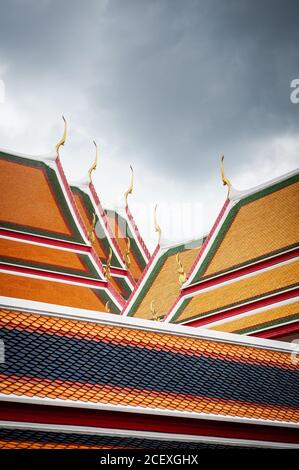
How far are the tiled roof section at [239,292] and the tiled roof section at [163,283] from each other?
5.81ft

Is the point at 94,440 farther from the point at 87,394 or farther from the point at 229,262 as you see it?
the point at 229,262

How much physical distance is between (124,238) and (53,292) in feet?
25.3

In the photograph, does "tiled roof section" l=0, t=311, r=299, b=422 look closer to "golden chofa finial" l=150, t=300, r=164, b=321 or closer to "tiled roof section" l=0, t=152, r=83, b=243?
"golden chofa finial" l=150, t=300, r=164, b=321

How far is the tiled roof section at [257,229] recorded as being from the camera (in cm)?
1477

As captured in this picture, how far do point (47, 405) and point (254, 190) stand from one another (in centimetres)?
1058

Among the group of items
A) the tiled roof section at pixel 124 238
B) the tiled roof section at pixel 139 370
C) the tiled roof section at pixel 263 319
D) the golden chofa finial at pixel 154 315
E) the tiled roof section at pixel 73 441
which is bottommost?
the tiled roof section at pixel 73 441

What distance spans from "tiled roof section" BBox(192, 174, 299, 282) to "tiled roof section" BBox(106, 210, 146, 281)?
616 cm

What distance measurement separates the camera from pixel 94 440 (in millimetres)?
7285

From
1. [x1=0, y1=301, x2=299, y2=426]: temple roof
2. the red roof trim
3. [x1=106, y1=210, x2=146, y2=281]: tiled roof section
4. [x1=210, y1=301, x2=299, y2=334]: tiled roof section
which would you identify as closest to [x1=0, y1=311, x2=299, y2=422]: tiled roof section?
[x1=0, y1=301, x2=299, y2=426]: temple roof

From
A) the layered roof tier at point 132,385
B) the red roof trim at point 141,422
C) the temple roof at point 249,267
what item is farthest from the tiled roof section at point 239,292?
the red roof trim at point 141,422

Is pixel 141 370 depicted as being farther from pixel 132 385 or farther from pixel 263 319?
pixel 263 319

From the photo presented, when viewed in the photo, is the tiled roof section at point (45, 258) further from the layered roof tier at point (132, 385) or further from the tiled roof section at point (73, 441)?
the tiled roof section at point (73, 441)

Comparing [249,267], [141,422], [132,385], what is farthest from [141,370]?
[249,267]

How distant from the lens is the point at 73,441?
23.3ft
